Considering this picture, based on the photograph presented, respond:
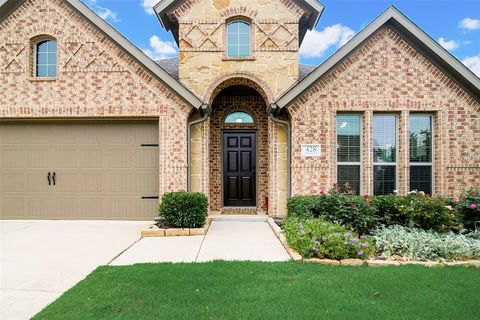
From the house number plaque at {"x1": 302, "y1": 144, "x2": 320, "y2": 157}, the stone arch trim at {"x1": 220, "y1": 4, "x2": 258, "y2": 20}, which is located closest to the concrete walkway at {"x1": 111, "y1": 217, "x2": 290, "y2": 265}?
the house number plaque at {"x1": 302, "y1": 144, "x2": 320, "y2": 157}

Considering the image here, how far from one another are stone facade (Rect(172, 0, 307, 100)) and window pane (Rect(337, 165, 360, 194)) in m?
2.73

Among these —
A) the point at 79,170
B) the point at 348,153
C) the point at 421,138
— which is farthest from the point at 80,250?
the point at 421,138

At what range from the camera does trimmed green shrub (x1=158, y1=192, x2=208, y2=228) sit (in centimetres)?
609

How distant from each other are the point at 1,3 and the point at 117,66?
3342 millimetres

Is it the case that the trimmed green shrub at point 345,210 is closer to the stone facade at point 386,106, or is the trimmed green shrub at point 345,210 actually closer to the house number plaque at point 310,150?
the stone facade at point 386,106

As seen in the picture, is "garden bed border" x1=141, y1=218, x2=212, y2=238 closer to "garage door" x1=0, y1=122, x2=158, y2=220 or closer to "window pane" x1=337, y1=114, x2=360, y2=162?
"garage door" x1=0, y1=122, x2=158, y2=220

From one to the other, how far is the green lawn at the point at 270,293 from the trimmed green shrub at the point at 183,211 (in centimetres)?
202

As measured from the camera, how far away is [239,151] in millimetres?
8852

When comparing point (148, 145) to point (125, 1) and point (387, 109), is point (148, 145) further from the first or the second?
point (387, 109)

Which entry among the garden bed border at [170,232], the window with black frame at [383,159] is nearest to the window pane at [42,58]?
the garden bed border at [170,232]

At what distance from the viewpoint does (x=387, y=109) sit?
7.21 metres

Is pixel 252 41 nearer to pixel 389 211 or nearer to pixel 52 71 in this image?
pixel 52 71

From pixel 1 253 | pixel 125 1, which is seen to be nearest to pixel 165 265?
pixel 1 253

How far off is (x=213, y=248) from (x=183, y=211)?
1375mm
